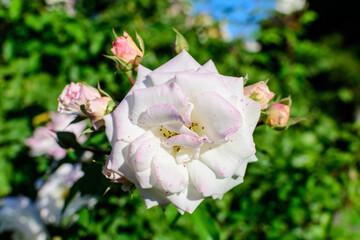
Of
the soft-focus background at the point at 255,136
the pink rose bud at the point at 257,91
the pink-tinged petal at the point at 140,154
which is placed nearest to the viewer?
the pink-tinged petal at the point at 140,154

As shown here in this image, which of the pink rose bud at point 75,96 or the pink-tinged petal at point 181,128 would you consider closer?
the pink-tinged petal at point 181,128

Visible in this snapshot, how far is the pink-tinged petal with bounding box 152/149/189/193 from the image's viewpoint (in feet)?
2.02

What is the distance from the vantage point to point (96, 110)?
0.70 metres

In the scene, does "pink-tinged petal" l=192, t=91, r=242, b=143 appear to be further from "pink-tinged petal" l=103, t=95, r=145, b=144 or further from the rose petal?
"pink-tinged petal" l=103, t=95, r=145, b=144

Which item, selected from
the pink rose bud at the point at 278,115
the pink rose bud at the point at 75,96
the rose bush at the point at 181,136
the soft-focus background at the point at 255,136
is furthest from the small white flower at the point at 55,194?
the pink rose bud at the point at 278,115

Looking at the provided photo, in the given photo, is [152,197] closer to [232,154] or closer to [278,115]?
[232,154]

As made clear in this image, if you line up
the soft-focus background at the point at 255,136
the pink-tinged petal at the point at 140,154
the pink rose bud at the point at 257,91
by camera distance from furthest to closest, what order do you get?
the soft-focus background at the point at 255,136
the pink rose bud at the point at 257,91
the pink-tinged petal at the point at 140,154

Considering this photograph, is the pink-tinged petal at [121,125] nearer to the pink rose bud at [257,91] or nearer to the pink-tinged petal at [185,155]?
the pink-tinged petal at [185,155]

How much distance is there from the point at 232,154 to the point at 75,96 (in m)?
0.46

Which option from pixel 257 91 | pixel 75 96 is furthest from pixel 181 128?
pixel 75 96

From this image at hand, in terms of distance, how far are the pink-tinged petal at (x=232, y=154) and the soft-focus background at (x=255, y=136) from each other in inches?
16.6

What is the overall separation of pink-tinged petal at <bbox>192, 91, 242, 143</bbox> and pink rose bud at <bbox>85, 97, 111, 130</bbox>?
230 millimetres

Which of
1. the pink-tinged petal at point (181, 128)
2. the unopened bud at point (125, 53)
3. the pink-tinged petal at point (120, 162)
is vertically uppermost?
the unopened bud at point (125, 53)

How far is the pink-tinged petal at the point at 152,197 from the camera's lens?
65 cm
